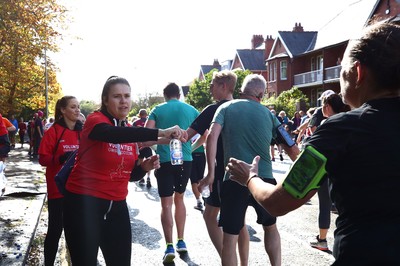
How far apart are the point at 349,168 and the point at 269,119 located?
2542 mm

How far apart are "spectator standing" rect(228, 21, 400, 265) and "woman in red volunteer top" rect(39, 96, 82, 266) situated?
10.5 feet

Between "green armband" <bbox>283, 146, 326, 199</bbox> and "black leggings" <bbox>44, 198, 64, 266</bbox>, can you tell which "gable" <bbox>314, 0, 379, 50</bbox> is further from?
"green armband" <bbox>283, 146, 326, 199</bbox>

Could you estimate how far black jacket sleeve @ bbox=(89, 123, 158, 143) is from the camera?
3170 millimetres

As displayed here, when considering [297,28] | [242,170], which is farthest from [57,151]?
[297,28]

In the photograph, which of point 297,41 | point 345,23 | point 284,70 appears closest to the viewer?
point 345,23

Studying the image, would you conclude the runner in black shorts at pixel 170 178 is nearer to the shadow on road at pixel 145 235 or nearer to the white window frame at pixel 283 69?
the shadow on road at pixel 145 235

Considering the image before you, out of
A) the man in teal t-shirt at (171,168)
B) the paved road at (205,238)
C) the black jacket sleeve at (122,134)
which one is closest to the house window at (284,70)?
the paved road at (205,238)

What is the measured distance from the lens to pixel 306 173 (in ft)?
5.82

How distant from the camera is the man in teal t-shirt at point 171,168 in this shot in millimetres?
5688

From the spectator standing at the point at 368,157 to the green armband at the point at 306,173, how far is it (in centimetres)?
3

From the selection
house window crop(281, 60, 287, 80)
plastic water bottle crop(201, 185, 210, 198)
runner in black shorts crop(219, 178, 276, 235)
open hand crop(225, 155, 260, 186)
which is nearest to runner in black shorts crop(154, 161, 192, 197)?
plastic water bottle crop(201, 185, 210, 198)

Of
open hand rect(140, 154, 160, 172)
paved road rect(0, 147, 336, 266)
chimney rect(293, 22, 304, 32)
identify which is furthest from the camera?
chimney rect(293, 22, 304, 32)

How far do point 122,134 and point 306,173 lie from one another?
1.69 m

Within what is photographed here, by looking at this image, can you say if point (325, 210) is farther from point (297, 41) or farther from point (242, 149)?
point (297, 41)
